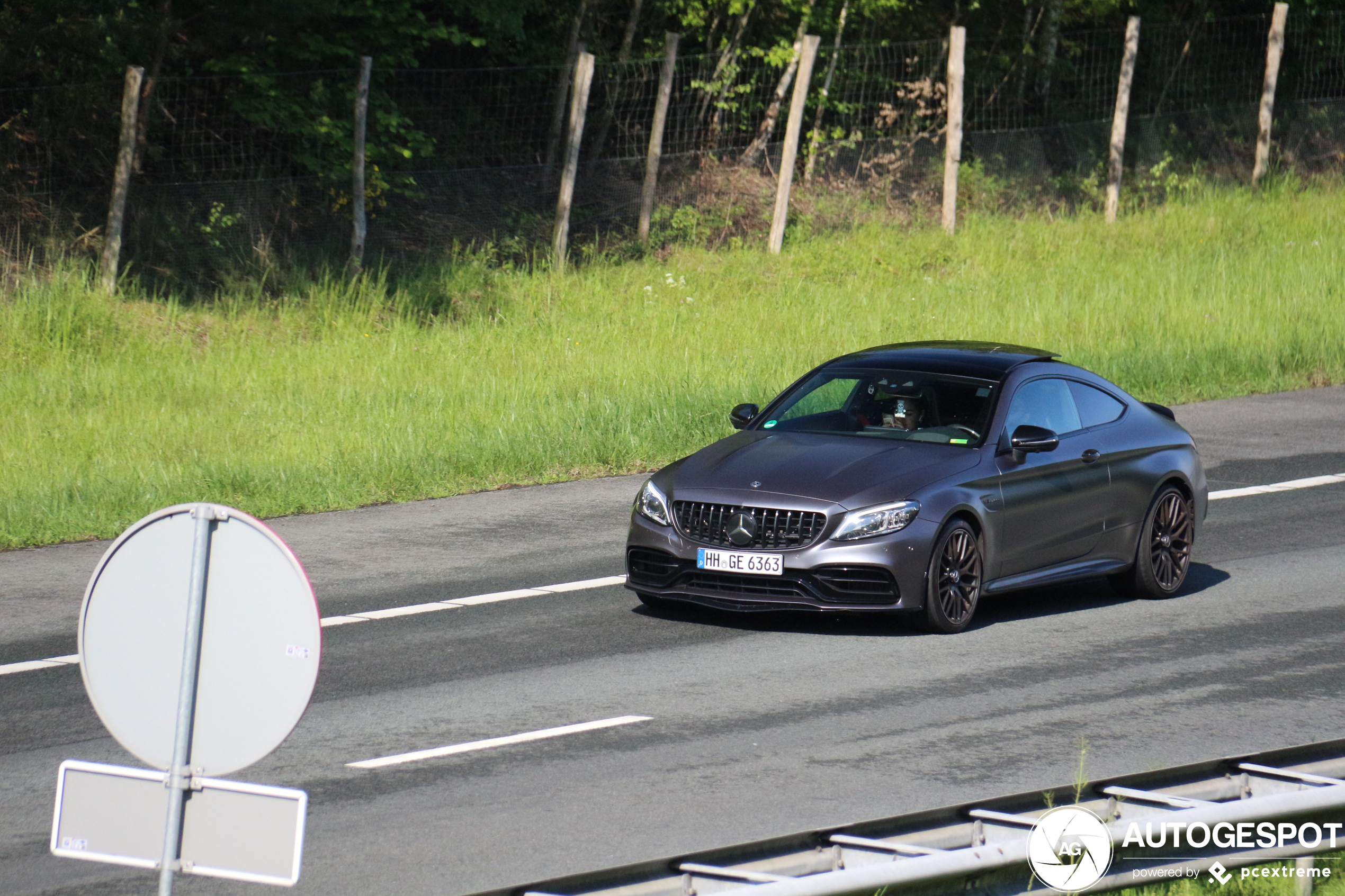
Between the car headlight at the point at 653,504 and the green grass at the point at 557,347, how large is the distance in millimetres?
4365

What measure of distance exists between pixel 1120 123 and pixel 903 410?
1942cm

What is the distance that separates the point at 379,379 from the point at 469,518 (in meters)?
5.11

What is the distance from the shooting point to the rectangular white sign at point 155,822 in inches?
149

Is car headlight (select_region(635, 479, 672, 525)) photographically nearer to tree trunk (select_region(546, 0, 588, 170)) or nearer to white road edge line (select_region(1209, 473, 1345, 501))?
white road edge line (select_region(1209, 473, 1345, 501))

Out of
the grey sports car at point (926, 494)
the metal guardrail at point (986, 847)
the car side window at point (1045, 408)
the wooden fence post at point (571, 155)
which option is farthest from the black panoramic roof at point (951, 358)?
the wooden fence post at point (571, 155)

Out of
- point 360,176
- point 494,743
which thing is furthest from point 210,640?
point 360,176

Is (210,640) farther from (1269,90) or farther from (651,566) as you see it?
(1269,90)

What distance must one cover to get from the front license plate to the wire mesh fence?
526 inches

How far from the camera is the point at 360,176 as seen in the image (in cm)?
2191

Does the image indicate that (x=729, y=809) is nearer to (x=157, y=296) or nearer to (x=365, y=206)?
(x=157, y=296)

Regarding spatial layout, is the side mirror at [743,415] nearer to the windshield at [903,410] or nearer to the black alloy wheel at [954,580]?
the windshield at [903,410]

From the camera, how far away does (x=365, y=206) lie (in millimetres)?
23562

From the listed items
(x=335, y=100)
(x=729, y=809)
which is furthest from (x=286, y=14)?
(x=729, y=809)

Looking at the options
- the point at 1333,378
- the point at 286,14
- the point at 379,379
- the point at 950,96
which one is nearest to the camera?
the point at 379,379
